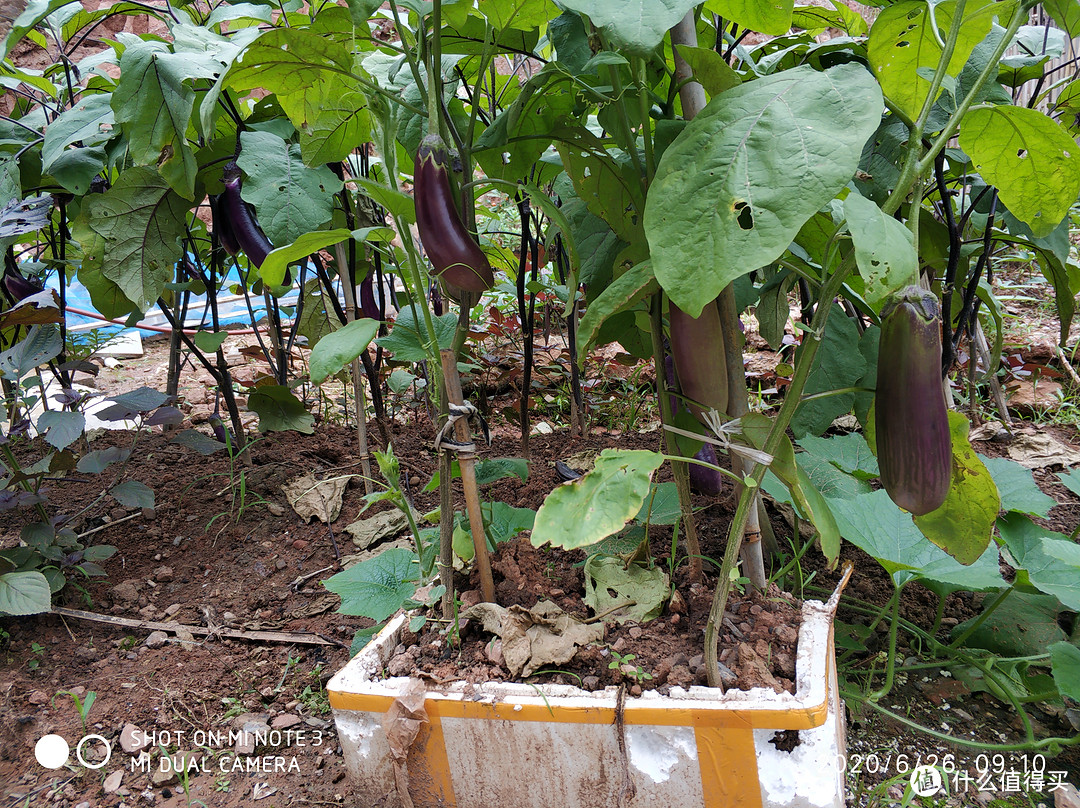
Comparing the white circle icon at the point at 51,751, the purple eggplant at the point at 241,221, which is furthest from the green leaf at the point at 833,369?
the white circle icon at the point at 51,751

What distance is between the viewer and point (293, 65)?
31.0 inches

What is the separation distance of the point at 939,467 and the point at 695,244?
0.29 meters

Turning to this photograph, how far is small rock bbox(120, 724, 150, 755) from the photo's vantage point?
108 cm

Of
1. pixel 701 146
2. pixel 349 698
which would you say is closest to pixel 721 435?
pixel 701 146

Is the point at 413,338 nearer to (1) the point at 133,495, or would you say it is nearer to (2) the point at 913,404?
(2) the point at 913,404

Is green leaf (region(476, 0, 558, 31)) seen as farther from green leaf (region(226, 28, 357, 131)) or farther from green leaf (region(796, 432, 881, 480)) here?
green leaf (region(796, 432, 881, 480))

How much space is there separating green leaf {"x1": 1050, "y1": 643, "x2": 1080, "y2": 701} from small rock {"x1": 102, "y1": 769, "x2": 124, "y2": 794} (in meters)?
1.27

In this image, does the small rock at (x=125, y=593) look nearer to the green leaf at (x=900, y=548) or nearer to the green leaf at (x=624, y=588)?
the green leaf at (x=624, y=588)

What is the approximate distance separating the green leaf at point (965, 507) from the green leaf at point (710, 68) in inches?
16.8

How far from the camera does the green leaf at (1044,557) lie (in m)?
0.90

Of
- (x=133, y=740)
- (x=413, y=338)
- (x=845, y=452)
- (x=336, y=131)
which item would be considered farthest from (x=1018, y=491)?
(x=133, y=740)

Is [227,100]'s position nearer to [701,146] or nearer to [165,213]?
[165,213]

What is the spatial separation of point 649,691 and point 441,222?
1.76 feet

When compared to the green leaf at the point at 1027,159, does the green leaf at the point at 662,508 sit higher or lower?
lower
